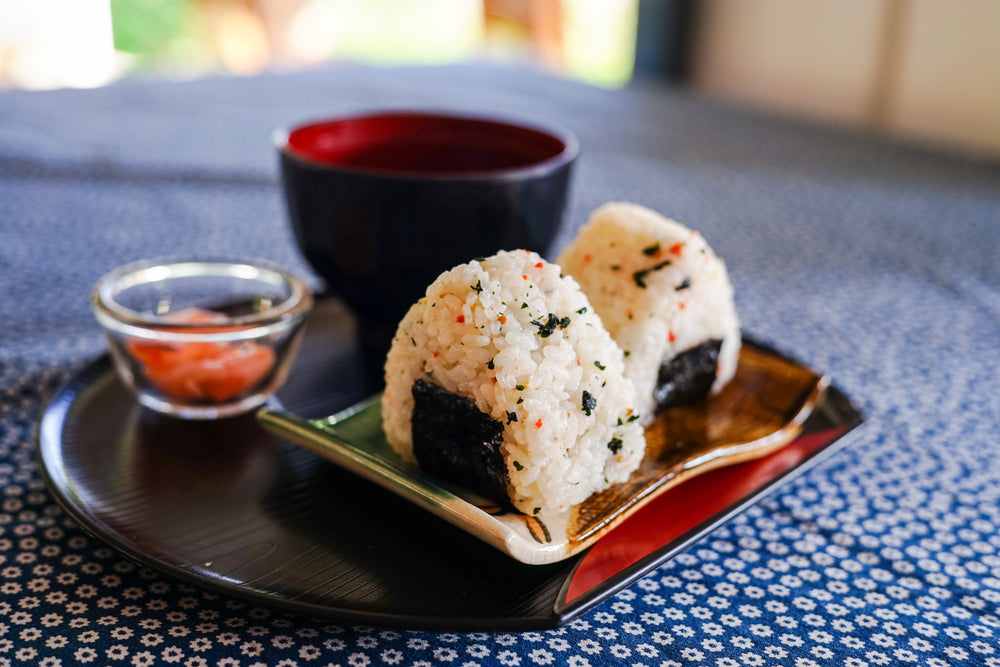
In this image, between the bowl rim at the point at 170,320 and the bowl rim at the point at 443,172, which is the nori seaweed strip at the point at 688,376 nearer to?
the bowl rim at the point at 443,172

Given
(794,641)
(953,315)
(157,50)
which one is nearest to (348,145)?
(794,641)

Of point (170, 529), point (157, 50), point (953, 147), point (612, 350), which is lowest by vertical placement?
point (157, 50)

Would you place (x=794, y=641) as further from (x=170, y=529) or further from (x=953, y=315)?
(x=953, y=315)

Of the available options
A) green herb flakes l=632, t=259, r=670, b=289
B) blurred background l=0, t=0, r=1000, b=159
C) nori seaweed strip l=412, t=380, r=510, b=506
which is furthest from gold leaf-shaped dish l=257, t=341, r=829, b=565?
blurred background l=0, t=0, r=1000, b=159

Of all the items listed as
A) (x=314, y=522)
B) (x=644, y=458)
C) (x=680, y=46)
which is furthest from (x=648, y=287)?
(x=680, y=46)

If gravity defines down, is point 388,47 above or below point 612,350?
below

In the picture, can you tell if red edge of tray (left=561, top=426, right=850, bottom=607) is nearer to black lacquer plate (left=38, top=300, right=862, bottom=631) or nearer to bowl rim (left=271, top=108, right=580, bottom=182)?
black lacquer plate (left=38, top=300, right=862, bottom=631)
